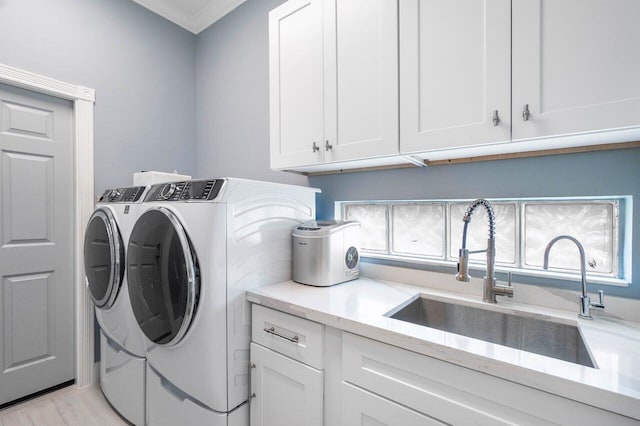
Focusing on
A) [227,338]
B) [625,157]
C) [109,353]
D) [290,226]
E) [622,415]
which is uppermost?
[625,157]

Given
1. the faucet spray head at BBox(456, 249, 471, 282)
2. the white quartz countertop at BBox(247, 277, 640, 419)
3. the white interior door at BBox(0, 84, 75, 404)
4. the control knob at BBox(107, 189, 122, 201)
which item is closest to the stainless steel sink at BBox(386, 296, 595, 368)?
the white quartz countertop at BBox(247, 277, 640, 419)

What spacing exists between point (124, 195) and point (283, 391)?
1403 mm

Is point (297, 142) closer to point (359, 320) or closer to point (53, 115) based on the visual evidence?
point (359, 320)

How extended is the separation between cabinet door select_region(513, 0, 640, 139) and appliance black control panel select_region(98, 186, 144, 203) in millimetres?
1810

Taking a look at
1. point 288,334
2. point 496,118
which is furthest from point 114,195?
point 496,118

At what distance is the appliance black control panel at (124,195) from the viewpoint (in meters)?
1.67

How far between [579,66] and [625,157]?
0.43m

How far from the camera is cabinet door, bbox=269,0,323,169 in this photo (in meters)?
1.50

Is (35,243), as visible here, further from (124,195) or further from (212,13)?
(212,13)

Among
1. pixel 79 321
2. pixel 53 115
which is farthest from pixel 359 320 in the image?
pixel 53 115

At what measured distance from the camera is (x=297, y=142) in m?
1.60

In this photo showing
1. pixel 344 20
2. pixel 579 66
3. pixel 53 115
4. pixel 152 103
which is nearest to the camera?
pixel 579 66

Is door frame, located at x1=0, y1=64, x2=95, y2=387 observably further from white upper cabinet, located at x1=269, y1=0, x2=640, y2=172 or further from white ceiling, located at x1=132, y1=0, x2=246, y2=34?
white upper cabinet, located at x1=269, y1=0, x2=640, y2=172

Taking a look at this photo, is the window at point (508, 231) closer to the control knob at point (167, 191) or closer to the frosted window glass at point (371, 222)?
the frosted window glass at point (371, 222)
